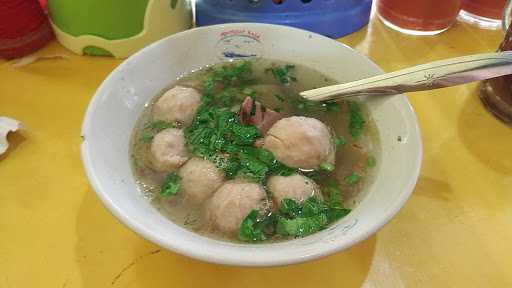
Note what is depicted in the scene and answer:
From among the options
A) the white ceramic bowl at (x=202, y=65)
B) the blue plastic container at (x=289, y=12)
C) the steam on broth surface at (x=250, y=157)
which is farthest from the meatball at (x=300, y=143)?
the blue plastic container at (x=289, y=12)

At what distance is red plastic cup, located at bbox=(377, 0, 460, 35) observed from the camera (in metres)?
1.32

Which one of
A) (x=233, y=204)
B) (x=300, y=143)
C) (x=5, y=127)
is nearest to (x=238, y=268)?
(x=233, y=204)

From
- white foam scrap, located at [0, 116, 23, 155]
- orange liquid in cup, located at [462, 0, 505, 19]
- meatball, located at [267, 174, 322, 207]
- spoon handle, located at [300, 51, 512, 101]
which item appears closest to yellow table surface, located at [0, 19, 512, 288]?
white foam scrap, located at [0, 116, 23, 155]

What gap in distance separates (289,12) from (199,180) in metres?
0.69

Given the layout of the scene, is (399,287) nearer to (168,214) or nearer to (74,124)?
(168,214)

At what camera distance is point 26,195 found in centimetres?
94

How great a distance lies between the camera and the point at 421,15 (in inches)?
53.1

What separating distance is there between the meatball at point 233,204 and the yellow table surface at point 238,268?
0.34 ft

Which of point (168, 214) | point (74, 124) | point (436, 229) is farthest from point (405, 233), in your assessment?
point (74, 124)

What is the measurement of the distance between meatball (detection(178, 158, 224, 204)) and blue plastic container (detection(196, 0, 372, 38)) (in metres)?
0.59

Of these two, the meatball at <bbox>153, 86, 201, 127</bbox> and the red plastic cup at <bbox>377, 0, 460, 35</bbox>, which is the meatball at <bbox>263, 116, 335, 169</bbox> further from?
the red plastic cup at <bbox>377, 0, 460, 35</bbox>

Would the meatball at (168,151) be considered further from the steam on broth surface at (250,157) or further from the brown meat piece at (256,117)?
the brown meat piece at (256,117)

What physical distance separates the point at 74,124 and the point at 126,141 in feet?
0.99

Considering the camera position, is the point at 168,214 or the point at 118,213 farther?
the point at 168,214
